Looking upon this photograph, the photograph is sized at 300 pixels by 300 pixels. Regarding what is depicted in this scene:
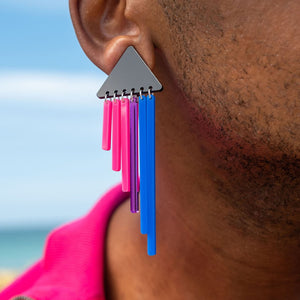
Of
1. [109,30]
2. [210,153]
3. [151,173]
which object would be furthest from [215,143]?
[109,30]

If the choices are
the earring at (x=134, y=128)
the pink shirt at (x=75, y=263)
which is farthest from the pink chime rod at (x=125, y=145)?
the pink shirt at (x=75, y=263)

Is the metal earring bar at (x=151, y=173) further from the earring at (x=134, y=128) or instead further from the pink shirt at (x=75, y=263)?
the pink shirt at (x=75, y=263)

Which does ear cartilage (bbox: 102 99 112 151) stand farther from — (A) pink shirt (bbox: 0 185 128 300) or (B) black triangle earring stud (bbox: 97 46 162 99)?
(A) pink shirt (bbox: 0 185 128 300)

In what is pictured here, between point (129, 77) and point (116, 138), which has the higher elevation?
point (129, 77)

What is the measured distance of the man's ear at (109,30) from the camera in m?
1.24

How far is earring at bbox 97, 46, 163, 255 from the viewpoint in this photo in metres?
1.14

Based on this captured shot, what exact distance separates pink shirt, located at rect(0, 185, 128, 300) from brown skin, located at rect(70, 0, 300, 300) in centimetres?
6

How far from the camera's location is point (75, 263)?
62.4 inches

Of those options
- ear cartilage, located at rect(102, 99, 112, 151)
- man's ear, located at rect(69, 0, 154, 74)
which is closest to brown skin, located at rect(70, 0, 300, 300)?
man's ear, located at rect(69, 0, 154, 74)

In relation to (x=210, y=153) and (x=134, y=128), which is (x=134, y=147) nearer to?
(x=134, y=128)

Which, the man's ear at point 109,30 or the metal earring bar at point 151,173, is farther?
the man's ear at point 109,30

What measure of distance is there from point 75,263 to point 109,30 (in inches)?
29.8

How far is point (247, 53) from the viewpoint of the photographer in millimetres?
1120

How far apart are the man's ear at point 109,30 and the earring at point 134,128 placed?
27mm
